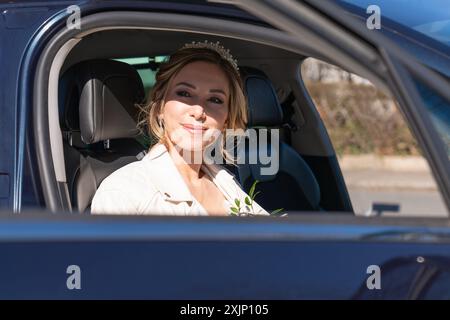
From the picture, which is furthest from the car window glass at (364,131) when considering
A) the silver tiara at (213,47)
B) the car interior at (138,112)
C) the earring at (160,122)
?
the earring at (160,122)

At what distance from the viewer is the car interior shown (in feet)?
9.55

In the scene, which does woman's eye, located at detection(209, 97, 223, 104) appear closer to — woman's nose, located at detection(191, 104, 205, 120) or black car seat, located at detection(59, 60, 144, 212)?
woman's nose, located at detection(191, 104, 205, 120)

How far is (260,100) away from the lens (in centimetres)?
346

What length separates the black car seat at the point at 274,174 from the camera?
11.1 feet

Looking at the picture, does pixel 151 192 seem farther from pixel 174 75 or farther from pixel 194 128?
pixel 174 75

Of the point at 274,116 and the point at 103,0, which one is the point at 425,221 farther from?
the point at 274,116

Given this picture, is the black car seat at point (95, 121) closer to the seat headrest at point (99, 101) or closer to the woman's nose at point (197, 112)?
the seat headrest at point (99, 101)

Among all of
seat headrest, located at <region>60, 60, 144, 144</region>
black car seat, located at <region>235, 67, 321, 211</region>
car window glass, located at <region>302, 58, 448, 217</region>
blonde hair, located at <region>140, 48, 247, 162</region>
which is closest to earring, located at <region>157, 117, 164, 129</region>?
blonde hair, located at <region>140, 48, 247, 162</region>

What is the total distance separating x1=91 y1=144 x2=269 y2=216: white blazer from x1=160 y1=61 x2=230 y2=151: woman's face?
0.29ft

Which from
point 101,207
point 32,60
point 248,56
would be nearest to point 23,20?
point 32,60

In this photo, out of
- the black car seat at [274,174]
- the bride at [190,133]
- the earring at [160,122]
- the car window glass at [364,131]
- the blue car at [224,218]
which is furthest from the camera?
the car window glass at [364,131]

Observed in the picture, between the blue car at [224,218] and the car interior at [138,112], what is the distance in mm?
412

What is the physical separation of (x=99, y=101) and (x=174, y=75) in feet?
0.99

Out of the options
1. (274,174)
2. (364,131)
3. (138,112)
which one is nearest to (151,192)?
(138,112)
